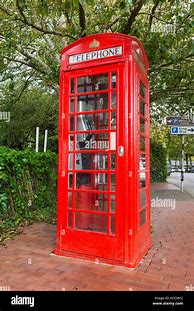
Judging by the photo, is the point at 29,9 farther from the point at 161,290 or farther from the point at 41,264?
the point at 161,290

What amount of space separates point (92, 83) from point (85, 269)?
7.98ft

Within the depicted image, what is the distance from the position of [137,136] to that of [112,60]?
1.05 metres

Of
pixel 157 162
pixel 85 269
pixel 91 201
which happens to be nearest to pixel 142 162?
pixel 91 201

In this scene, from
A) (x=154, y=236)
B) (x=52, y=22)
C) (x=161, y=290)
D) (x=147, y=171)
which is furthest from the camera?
(x=52, y=22)

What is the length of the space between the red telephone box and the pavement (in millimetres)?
199

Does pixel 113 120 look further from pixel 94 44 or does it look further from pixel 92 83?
pixel 94 44

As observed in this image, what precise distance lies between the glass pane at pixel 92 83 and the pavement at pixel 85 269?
2.34 metres

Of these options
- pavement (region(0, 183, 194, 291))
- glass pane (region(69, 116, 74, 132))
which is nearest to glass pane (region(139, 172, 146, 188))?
pavement (region(0, 183, 194, 291))

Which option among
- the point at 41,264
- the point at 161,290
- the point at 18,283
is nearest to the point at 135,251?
the point at 161,290

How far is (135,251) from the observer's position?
3.60 m

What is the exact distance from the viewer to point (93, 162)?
3.84 m

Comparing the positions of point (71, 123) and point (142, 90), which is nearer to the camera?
point (71, 123)

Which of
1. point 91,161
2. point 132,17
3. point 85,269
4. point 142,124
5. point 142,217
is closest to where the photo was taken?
point 85,269

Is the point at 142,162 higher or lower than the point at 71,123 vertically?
lower
